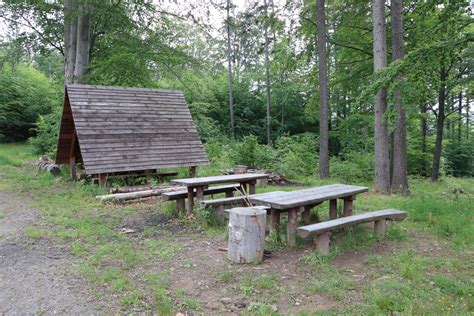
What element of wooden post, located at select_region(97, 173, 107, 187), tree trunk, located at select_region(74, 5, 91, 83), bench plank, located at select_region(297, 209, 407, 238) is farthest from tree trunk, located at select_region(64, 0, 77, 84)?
bench plank, located at select_region(297, 209, 407, 238)

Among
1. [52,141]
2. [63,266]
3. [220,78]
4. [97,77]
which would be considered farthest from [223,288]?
[220,78]

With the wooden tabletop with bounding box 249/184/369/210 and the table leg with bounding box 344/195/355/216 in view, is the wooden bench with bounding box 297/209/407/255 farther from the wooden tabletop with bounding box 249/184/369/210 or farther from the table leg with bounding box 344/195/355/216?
the table leg with bounding box 344/195/355/216

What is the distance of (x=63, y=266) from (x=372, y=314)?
3.47 meters

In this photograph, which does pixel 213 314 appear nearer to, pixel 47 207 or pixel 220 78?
pixel 47 207

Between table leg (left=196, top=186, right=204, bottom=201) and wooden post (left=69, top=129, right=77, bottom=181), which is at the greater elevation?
wooden post (left=69, top=129, right=77, bottom=181)

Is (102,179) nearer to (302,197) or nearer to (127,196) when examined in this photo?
(127,196)

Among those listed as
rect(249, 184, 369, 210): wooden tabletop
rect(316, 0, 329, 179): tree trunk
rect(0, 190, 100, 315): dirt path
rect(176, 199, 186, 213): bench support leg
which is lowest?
rect(0, 190, 100, 315): dirt path

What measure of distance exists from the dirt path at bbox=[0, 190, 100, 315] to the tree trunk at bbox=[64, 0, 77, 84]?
9523 mm

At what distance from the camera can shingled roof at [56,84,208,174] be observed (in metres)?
A: 9.23

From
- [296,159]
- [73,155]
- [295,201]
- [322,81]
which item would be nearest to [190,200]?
[295,201]

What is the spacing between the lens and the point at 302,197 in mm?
5230

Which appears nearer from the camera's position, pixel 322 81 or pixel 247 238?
pixel 247 238

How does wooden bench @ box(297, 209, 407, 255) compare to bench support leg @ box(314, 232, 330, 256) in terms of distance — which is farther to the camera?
bench support leg @ box(314, 232, 330, 256)

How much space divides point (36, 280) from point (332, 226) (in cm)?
343
